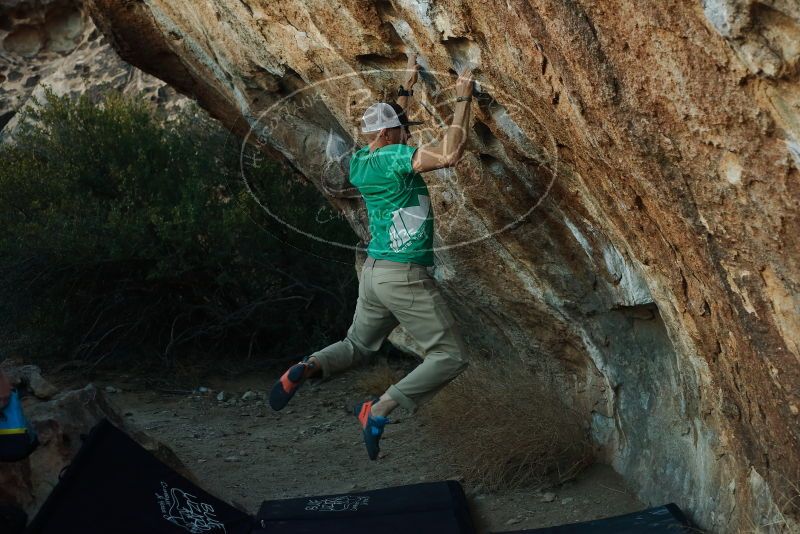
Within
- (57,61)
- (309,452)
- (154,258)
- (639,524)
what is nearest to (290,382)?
(639,524)

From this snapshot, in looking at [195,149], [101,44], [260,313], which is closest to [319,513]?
[260,313]

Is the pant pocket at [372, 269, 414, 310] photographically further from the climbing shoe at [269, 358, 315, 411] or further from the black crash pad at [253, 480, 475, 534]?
the black crash pad at [253, 480, 475, 534]

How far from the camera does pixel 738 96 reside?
2822mm

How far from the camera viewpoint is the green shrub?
9453 mm

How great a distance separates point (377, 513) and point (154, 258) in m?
5.00

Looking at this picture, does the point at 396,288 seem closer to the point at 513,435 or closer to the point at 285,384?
the point at 285,384

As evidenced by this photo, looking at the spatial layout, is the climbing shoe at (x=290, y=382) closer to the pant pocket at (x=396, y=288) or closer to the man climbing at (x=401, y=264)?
the man climbing at (x=401, y=264)

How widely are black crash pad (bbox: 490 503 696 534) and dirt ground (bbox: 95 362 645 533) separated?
478mm

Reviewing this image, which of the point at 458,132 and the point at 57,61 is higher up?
the point at 458,132

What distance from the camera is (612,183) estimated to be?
3.87 meters

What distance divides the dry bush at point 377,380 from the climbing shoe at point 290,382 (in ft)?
11.6

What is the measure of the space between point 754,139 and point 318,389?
6531 mm

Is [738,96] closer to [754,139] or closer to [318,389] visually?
[754,139]

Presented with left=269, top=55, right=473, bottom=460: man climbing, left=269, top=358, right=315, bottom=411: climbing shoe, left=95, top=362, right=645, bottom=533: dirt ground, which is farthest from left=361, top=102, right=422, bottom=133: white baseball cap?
left=95, top=362, right=645, bottom=533: dirt ground
